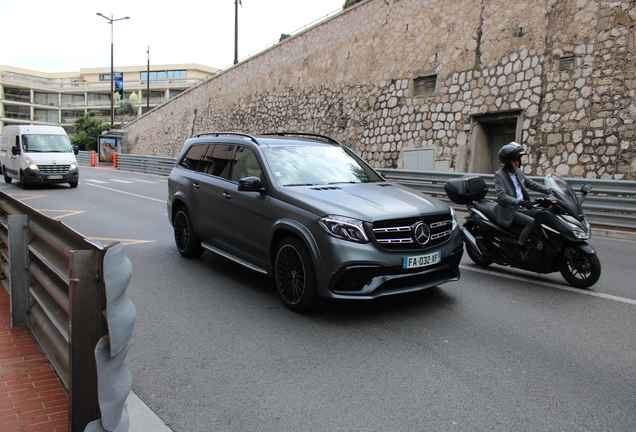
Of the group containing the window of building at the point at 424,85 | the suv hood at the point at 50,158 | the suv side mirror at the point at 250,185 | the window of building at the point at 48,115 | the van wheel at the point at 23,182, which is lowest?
the van wheel at the point at 23,182

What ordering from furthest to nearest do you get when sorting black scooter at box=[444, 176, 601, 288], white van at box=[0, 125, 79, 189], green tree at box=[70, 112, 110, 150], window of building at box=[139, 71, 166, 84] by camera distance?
window of building at box=[139, 71, 166, 84] < green tree at box=[70, 112, 110, 150] < white van at box=[0, 125, 79, 189] < black scooter at box=[444, 176, 601, 288]

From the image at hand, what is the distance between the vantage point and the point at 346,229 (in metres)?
4.84

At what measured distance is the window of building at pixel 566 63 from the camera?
14.5m

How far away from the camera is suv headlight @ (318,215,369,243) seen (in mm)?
4816

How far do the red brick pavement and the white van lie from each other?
1599 centimetres

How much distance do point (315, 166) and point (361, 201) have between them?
120 centimetres

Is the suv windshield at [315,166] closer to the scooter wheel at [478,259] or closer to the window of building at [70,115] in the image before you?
the scooter wheel at [478,259]

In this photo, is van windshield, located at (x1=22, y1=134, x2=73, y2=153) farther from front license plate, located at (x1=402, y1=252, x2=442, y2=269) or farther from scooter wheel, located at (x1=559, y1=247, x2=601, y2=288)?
scooter wheel, located at (x1=559, y1=247, x2=601, y2=288)

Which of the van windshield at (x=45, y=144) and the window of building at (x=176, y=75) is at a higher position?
the window of building at (x=176, y=75)

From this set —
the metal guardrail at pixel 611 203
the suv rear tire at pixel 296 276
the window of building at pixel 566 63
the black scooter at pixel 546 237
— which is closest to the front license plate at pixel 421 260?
the suv rear tire at pixel 296 276

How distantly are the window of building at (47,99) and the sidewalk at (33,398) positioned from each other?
107873 mm

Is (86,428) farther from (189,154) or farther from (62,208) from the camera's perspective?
(62,208)

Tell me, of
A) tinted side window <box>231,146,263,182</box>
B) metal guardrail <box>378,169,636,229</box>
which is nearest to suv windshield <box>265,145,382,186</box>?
tinted side window <box>231,146,263,182</box>

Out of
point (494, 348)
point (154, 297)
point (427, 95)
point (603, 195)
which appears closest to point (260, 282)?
point (154, 297)
